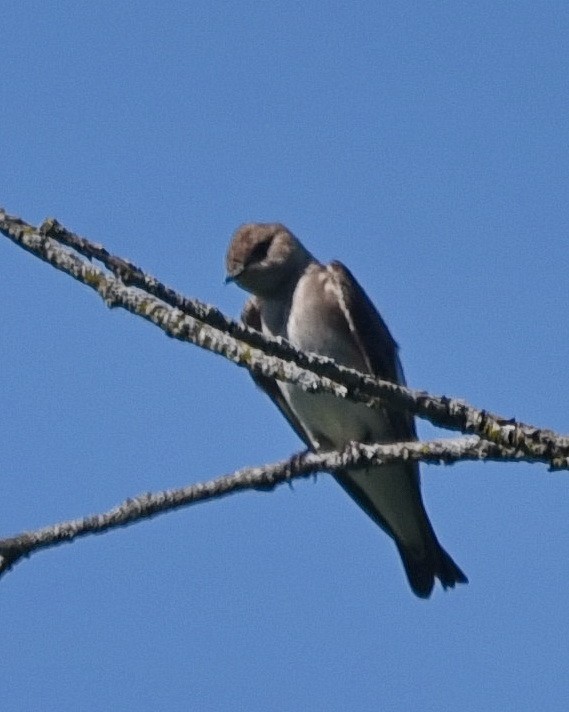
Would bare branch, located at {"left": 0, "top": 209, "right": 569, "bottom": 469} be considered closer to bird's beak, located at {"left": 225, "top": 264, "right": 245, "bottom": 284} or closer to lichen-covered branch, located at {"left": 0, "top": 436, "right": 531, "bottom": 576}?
lichen-covered branch, located at {"left": 0, "top": 436, "right": 531, "bottom": 576}

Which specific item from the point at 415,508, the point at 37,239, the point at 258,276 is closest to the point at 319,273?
the point at 258,276

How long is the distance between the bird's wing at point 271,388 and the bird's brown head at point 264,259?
0.12 m

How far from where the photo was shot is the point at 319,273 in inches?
403

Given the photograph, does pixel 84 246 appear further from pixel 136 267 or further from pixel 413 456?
pixel 413 456

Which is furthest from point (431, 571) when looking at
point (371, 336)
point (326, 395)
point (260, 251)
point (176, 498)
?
point (176, 498)

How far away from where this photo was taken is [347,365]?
9555 millimetres

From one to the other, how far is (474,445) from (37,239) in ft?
5.13

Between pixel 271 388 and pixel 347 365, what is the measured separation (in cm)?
81

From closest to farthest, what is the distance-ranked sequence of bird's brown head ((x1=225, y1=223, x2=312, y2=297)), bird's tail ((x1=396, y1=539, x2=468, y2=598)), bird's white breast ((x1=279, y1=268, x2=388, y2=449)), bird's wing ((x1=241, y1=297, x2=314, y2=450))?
bird's white breast ((x1=279, y1=268, x2=388, y2=449)), bird's tail ((x1=396, y1=539, x2=468, y2=598)), bird's wing ((x1=241, y1=297, x2=314, y2=450)), bird's brown head ((x1=225, y1=223, x2=312, y2=297))

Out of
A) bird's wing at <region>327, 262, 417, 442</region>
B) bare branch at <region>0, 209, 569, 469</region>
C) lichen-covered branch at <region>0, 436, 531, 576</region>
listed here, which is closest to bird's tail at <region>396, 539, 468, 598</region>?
bird's wing at <region>327, 262, 417, 442</region>

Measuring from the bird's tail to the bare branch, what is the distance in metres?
5.22

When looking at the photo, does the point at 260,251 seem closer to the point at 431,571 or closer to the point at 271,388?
the point at 271,388

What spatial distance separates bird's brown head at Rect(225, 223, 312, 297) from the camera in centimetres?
1030

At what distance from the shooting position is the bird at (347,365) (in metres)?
9.57
